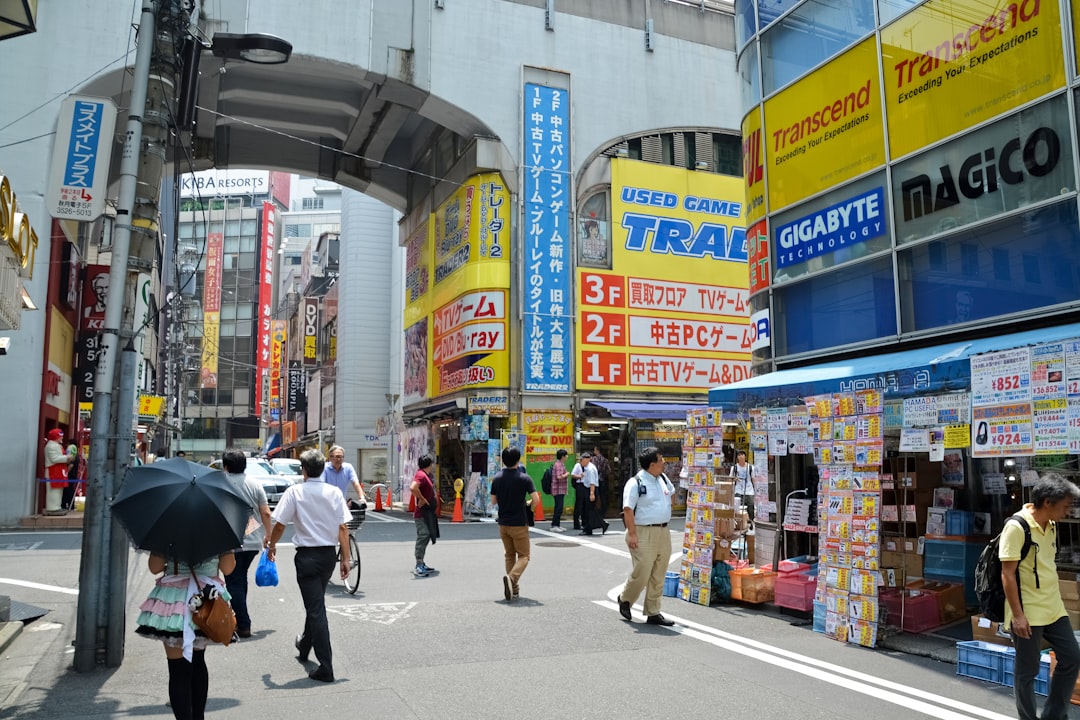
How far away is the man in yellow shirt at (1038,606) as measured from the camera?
4977 millimetres

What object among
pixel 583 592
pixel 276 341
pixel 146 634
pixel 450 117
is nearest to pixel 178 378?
pixel 276 341

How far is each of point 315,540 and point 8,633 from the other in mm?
3374

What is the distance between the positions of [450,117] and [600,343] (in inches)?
332

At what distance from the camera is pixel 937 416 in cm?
782

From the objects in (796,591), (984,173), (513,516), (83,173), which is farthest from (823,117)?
(83,173)

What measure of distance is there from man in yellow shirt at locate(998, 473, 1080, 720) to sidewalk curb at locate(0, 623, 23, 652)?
7.99 metres

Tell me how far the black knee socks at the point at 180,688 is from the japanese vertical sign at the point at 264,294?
63.4 meters

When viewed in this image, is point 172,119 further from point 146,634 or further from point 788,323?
point 788,323

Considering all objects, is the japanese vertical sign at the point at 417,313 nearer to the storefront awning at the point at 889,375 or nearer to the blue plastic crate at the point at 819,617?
the storefront awning at the point at 889,375

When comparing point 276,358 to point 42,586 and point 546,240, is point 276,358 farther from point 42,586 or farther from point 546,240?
point 42,586

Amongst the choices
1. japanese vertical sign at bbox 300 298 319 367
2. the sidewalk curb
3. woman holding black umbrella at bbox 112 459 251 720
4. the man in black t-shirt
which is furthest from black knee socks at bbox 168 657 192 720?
japanese vertical sign at bbox 300 298 319 367

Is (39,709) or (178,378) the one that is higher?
(178,378)

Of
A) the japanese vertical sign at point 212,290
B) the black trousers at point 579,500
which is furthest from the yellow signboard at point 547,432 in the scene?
the japanese vertical sign at point 212,290

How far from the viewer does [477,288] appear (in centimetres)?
2439
